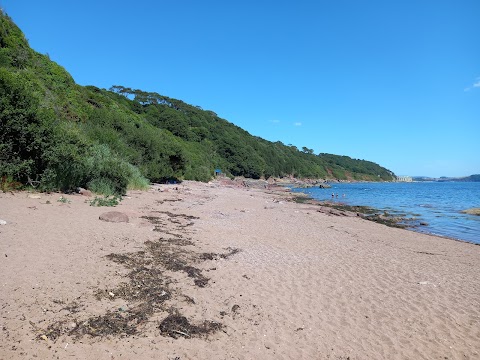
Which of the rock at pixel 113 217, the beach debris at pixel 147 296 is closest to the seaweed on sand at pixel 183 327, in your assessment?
the beach debris at pixel 147 296

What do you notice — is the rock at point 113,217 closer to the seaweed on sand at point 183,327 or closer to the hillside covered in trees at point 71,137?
the hillside covered in trees at point 71,137

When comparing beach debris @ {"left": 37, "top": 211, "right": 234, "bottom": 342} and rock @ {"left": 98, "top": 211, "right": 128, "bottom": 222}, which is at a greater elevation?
rock @ {"left": 98, "top": 211, "right": 128, "bottom": 222}

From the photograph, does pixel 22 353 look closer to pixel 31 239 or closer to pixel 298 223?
pixel 31 239

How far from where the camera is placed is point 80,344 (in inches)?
159

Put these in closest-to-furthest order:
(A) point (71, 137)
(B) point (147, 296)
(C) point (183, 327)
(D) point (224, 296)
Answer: (C) point (183, 327), (B) point (147, 296), (D) point (224, 296), (A) point (71, 137)

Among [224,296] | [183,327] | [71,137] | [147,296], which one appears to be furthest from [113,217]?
[71,137]

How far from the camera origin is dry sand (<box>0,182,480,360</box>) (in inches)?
172

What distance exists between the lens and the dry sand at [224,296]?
436 cm

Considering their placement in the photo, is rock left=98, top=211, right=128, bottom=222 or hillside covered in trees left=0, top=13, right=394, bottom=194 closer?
rock left=98, top=211, right=128, bottom=222

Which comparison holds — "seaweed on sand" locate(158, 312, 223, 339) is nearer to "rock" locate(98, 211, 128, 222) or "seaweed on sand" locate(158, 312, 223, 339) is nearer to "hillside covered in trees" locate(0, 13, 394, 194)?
"rock" locate(98, 211, 128, 222)

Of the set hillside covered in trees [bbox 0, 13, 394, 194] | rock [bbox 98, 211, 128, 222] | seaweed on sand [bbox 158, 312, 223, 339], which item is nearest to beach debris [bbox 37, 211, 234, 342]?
seaweed on sand [bbox 158, 312, 223, 339]

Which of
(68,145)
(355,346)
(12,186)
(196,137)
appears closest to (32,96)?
(68,145)

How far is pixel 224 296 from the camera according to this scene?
6.13m

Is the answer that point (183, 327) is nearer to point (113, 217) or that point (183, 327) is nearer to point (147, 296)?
point (147, 296)
